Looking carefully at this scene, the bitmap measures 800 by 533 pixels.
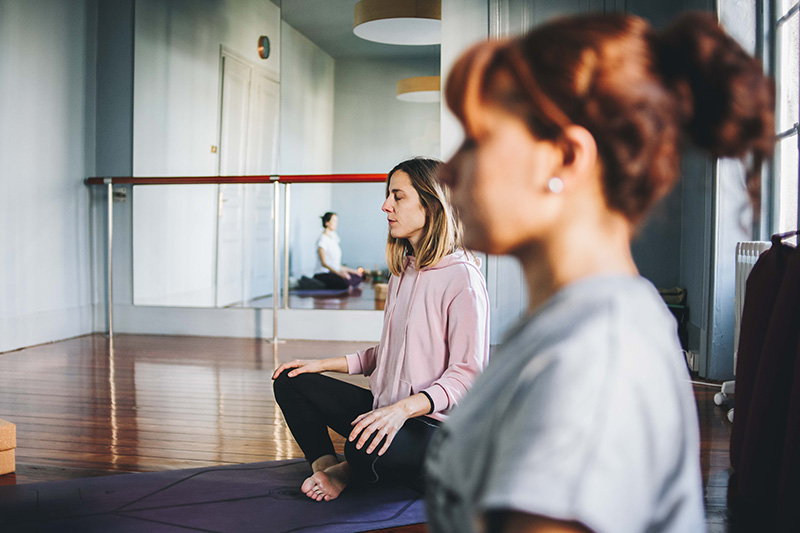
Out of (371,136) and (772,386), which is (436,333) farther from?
(371,136)

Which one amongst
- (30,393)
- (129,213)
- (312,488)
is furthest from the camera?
(129,213)

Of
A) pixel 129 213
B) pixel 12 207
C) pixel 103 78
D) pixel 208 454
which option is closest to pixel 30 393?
pixel 208 454

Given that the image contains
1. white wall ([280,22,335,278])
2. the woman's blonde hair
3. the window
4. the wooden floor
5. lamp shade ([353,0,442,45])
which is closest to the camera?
the woman's blonde hair

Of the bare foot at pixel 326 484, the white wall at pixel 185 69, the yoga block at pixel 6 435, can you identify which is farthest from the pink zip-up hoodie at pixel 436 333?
the white wall at pixel 185 69

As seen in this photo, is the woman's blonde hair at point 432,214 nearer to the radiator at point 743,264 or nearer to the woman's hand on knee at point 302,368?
the woman's hand on knee at point 302,368

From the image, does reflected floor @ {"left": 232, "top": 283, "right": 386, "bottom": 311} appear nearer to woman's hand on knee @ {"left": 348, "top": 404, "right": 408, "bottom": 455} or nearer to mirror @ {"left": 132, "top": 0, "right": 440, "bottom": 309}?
mirror @ {"left": 132, "top": 0, "right": 440, "bottom": 309}

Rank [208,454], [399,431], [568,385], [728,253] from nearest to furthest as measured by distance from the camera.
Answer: [568,385], [399,431], [208,454], [728,253]

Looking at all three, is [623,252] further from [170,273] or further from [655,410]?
[170,273]

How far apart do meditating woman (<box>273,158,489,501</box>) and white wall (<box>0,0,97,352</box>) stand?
9.84 feet

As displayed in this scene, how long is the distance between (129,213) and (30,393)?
1999 mm

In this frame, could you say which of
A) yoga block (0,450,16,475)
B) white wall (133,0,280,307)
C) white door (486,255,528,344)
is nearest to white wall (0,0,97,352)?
white wall (133,0,280,307)

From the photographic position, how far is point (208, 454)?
223 centimetres

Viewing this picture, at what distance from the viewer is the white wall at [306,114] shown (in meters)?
4.88

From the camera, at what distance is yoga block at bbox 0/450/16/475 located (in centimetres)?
202
